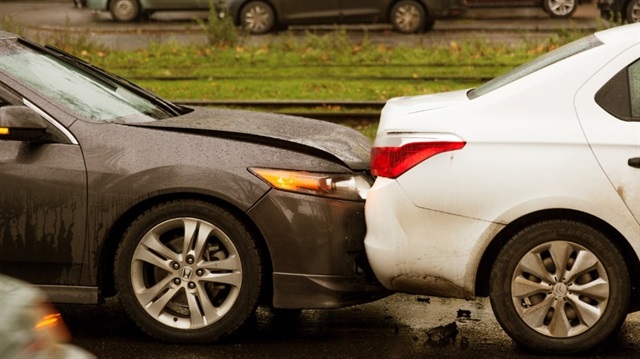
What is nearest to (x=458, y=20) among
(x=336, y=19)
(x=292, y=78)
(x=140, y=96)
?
(x=336, y=19)

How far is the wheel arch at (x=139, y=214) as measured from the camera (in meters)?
6.35

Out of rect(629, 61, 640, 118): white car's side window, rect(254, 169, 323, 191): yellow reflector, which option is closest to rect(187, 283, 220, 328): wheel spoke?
rect(254, 169, 323, 191): yellow reflector

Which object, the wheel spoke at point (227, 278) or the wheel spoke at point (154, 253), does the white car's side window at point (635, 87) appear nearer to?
the wheel spoke at point (227, 278)

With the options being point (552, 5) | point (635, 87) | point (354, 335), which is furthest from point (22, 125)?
point (552, 5)

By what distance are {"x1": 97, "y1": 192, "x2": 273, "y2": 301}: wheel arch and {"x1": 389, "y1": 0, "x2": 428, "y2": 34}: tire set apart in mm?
18511

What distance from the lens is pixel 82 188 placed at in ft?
20.7

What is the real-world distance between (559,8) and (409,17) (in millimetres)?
4146

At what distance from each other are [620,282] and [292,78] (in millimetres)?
11954

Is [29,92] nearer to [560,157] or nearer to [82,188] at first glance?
[82,188]

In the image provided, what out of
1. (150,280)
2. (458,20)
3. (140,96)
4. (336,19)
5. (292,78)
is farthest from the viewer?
(458,20)

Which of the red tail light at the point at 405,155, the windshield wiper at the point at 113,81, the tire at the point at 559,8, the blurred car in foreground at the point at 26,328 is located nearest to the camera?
the blurred car in foreground at the point at 26,328

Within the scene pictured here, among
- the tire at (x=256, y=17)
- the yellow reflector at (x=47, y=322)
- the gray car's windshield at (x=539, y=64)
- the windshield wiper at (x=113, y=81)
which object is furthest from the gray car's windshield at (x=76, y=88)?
the tire at (x=256, y=17)

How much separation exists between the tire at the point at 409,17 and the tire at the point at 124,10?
5896 mm

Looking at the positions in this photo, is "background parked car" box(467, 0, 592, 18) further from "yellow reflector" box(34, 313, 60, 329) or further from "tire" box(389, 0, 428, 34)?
"yellow reflector" box(34, 313, 60, 329)
